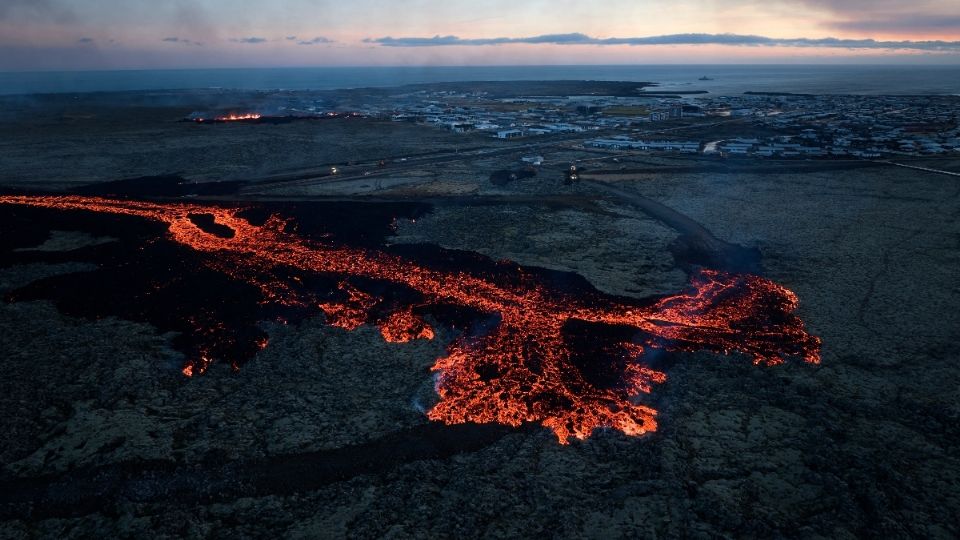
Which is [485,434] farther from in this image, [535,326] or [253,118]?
[253,118]

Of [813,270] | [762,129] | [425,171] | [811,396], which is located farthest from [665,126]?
[811,396]

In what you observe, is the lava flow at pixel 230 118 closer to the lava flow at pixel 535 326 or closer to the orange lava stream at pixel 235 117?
the orange lava stream at pixel 235 117

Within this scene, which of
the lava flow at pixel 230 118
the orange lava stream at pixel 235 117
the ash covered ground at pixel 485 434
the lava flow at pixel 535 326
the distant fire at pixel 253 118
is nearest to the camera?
the ash covered ground at pixel 485 434

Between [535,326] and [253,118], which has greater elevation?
[253,118]

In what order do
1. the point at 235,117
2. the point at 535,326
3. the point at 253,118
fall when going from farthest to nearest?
1. the point at 235,117
2. the point at 253,118
3. the point at 535,326

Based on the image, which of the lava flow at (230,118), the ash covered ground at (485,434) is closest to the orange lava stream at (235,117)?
the lava flow at (230,118)

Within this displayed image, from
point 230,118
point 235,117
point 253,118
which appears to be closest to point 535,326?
point 253,118
